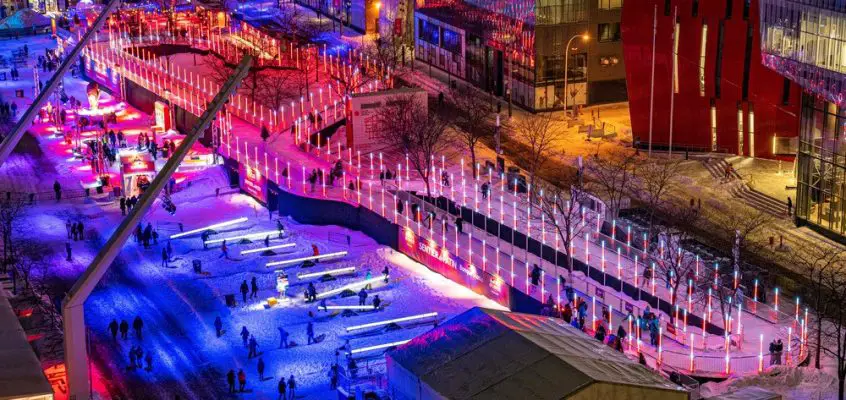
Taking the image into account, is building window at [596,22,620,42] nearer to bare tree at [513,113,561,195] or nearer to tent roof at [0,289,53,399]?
bare tree at [513,113,561,195]

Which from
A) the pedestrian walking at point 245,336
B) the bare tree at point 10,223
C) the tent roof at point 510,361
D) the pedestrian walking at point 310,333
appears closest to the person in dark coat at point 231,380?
the pedestrian walking at point 245,336

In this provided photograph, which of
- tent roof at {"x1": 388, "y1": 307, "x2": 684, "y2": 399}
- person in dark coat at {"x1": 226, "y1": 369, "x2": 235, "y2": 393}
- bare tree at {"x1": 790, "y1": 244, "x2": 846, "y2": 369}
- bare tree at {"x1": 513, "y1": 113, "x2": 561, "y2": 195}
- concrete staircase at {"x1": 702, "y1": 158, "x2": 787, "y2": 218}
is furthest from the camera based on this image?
bare tree at {"x1": 513, "y1": 113, "x2": 561, "y2": 195}

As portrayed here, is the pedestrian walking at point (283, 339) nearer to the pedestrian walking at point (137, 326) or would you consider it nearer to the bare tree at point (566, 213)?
the pedestrian walking at point (137, 326)

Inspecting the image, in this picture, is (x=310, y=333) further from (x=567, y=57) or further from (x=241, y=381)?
(x=567, y=57)

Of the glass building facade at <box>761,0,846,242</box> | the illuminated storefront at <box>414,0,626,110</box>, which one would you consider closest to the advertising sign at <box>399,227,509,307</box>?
the glass building facade at <box>761,0,846,242</box>

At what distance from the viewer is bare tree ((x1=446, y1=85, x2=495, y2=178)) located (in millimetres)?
88562

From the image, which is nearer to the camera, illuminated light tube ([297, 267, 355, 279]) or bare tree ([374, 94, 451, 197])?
illuminated light tube ([297, 267, 355, 279])

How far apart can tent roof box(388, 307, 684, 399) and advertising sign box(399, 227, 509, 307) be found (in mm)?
14921

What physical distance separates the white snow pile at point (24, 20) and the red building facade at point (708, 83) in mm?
76789

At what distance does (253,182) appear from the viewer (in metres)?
89.4

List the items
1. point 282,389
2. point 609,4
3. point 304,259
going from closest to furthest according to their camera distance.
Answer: point 282,389 < point 304,259 < point 609,4

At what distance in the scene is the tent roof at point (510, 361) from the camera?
4931 cm

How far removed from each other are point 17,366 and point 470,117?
138ft

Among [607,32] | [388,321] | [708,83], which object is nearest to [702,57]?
[708,83]
